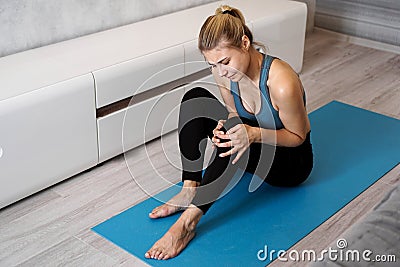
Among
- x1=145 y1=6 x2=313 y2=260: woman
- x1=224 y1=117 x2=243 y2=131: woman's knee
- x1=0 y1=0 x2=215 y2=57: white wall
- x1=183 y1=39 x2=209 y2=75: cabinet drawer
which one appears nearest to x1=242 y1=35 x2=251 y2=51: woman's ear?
x1=145 y1=6 x2=313 y2=260: woman

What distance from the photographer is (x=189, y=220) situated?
6.88 feet

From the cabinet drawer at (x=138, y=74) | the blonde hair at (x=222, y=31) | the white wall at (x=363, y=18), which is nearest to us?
the blonde hair at (x=222, y=31)

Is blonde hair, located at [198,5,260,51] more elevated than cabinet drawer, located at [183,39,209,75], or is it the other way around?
blonde hair, located at [198,5,260,51]

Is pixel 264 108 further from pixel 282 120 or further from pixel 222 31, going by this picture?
pixel 222 31

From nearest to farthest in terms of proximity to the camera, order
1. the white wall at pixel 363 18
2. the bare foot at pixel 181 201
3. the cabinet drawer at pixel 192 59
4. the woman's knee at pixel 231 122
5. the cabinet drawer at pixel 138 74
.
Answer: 1. the woman's knee at pixel 231 122
2. the bare foot at pixel 181 201
3. the cabinet drawer at pixel 138 74
4. the cabinet drawer at pixel 192 59
5. the white wall at pixel 363 18

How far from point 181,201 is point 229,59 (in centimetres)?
55

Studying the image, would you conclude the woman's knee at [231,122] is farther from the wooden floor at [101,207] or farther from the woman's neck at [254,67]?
the wooden floor at [101,207]

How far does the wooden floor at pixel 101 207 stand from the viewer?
207 cm

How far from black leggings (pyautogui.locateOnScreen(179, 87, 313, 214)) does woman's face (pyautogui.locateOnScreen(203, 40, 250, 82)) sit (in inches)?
7.1

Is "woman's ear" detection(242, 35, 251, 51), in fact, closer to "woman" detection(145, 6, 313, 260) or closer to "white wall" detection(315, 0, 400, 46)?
"woman" detection(145, 6, 313, 260)

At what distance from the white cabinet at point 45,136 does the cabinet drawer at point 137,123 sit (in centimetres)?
7

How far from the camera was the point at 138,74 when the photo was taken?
2584mm

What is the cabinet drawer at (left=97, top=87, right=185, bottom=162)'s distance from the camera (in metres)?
2.56

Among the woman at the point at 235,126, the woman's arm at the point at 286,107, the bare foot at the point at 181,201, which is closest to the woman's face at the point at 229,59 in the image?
the woman at the point at 235,126
